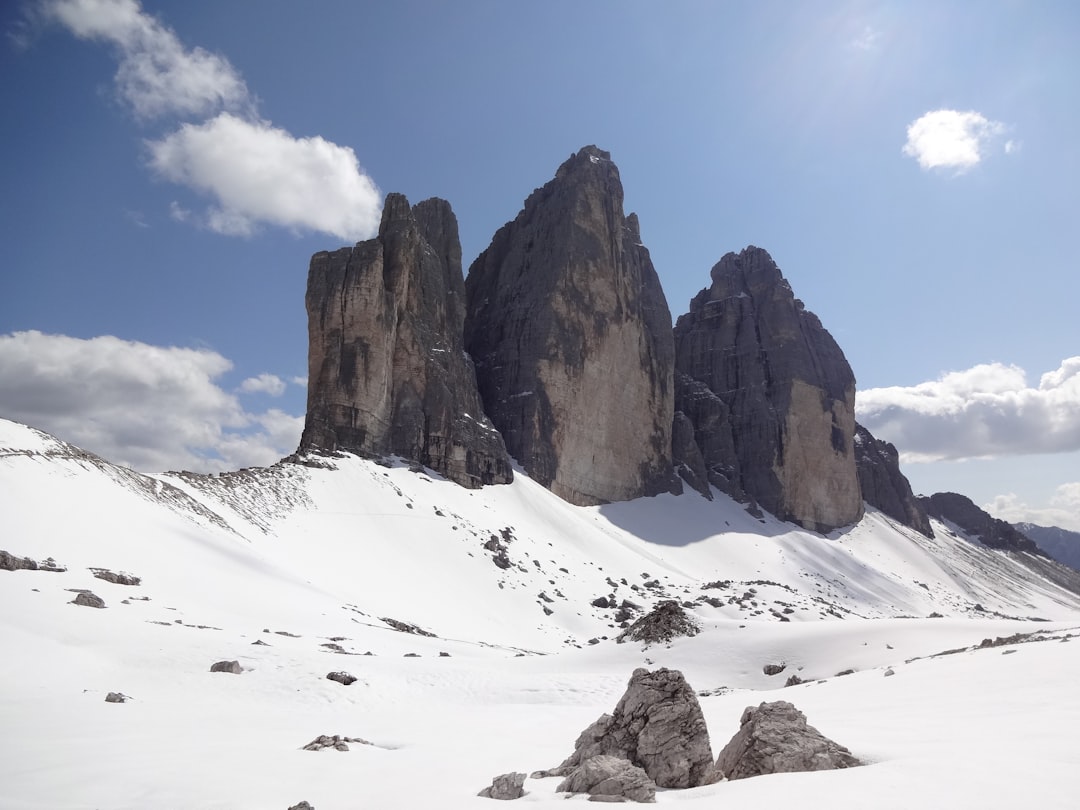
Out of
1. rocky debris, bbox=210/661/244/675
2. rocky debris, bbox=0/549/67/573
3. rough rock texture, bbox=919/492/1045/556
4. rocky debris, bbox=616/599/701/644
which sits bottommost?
rocky debris, bbox=616/599/701/644

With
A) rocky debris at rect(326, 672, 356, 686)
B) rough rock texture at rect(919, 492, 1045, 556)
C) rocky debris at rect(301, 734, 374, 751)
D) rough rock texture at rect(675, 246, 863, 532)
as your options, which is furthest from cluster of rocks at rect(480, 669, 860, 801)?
rough rock texture at rect(919, 492, 1045, 556)

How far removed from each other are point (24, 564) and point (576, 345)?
2404 inches

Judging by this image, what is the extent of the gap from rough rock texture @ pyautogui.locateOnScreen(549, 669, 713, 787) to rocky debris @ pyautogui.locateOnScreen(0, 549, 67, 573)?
15225mm

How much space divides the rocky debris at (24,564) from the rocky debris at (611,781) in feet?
51.7

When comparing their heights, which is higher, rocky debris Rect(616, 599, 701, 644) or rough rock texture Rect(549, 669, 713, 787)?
rough rock texture Rect(549, 669, 713, 787)

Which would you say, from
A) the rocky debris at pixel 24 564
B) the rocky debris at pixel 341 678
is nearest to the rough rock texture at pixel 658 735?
the rocky debris at pixel 341 678

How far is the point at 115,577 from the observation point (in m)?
18.2

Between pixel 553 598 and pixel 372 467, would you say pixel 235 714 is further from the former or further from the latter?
pixel 372 467

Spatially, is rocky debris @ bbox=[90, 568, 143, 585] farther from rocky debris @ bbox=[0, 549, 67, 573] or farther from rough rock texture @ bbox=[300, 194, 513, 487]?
rough rock texture @ bbox=[300, 194, 513, 487]

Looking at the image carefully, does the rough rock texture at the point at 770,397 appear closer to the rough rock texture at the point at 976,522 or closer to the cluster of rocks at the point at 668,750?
the rough rock texture at the point at 976,522

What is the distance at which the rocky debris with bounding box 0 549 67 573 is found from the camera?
1595cm

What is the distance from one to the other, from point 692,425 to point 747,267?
3023cm

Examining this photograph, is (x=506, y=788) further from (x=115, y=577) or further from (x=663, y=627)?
(x=663, y=627)

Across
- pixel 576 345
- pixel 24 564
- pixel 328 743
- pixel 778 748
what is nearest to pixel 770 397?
pixel 576 345
